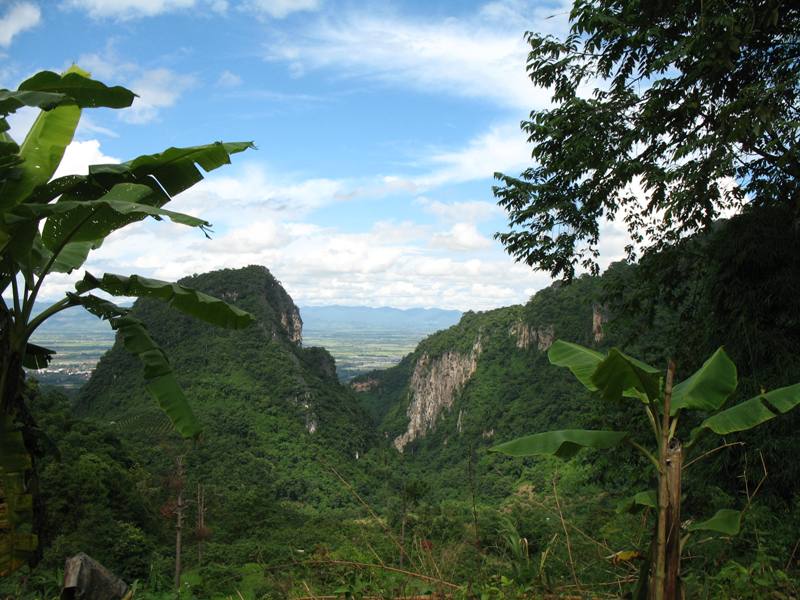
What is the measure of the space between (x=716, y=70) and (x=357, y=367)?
557 feet

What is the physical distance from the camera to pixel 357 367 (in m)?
172

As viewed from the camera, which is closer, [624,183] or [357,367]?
[624,183]

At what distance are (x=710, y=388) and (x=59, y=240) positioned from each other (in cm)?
375

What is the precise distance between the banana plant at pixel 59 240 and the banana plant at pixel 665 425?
2063 millimetres

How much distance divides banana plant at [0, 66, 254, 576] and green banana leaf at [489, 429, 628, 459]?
1866 mm

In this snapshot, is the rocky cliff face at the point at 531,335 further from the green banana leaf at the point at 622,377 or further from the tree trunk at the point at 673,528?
the tree trunk at the point at 673,528

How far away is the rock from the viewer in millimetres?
3396

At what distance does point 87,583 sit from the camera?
3482 mm

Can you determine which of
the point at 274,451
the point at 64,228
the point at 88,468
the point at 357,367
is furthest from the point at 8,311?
the point at 357,367

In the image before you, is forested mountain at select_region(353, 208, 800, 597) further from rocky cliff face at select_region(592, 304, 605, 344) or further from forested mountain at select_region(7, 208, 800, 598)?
rocky cliff face at select_region(592, 304, 605, 344)

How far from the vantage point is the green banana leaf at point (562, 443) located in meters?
2.33

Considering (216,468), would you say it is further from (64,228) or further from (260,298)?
(64,228)

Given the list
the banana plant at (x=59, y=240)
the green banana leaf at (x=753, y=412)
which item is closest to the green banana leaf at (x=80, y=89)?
the banana plant at (x=59, y=240)

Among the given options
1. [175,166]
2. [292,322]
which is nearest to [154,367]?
[175,166]
